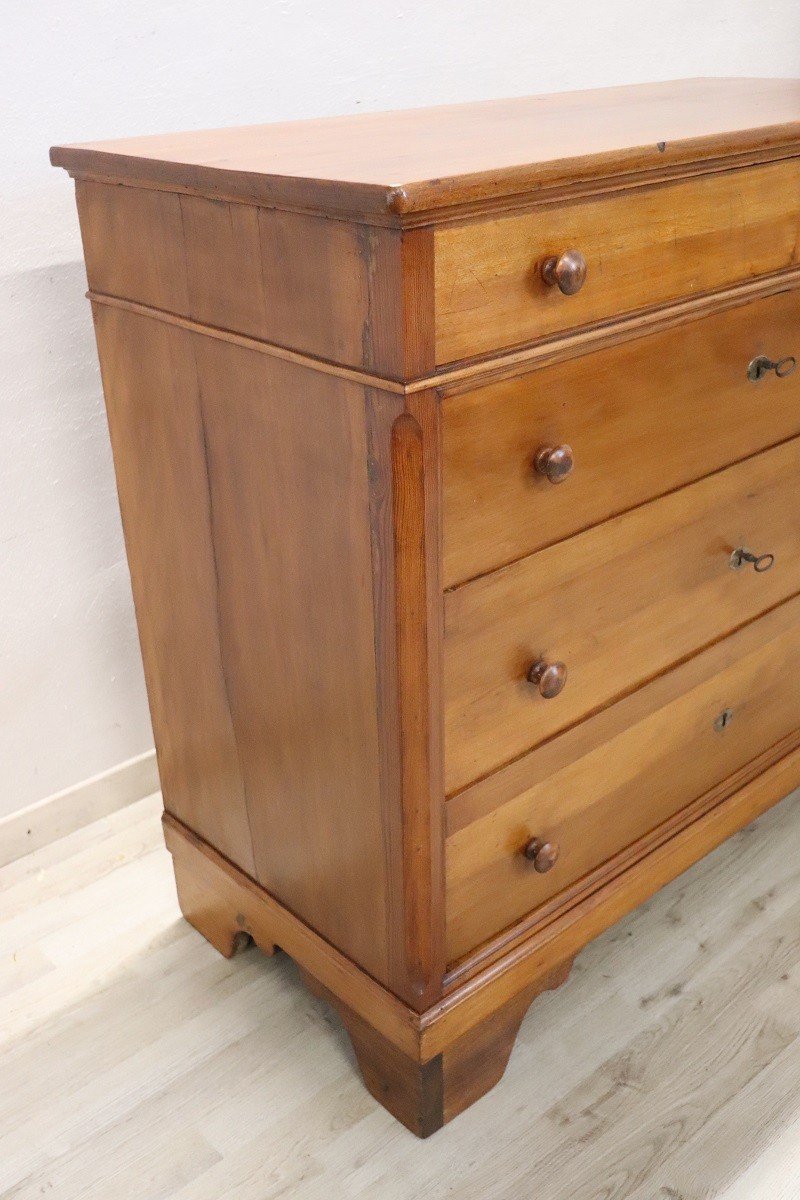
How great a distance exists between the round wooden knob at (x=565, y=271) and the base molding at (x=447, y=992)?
2.45ft

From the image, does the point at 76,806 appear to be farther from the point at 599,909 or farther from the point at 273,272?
the point at 273,272

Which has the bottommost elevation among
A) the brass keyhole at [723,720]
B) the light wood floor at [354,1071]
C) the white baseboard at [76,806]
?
the light wood floor at [354,1071]

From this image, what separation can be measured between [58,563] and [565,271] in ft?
3.22

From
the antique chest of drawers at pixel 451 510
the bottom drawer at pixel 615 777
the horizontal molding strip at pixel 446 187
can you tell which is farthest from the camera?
the bottom drawer at pixel 615 777

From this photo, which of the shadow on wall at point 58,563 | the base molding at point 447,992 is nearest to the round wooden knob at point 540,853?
the base molding at point 447,992

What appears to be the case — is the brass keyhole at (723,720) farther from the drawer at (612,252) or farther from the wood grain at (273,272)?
the wood grain at (273,272)

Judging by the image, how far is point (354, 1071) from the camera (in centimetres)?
144

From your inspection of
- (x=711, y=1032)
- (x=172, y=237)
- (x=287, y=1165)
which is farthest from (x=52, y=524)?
(x=711, y=1032)

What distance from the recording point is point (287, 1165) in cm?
132

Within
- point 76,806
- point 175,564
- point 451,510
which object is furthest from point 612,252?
point 76,806

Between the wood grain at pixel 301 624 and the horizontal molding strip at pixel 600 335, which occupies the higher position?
the horizontal molding strip at pixel 600 335

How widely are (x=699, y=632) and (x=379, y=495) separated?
577mm

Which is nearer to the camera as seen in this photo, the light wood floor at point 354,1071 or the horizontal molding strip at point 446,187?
the horizontal molding strip at point 446,187

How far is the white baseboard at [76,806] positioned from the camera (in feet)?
5.90
